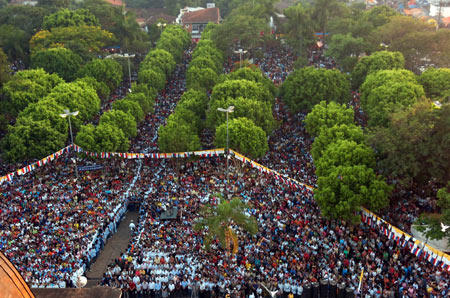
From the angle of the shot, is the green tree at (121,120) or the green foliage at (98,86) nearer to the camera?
the green tree at (121,120)

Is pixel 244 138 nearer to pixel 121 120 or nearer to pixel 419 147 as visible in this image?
pixel 121 120

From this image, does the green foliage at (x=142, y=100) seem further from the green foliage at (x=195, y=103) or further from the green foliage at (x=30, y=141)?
the green foliage at (x=30, y=141)

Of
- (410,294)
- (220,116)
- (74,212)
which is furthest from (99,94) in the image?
(410,294)

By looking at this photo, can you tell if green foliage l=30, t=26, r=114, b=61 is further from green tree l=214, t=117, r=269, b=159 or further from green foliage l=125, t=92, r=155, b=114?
green tree l=214, t=117, r=269, b=159

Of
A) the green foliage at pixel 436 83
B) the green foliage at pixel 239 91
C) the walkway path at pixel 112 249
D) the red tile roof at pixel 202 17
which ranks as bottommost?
the walkway path at pixel 112 249

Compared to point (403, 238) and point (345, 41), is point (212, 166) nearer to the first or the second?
point (403, 238)

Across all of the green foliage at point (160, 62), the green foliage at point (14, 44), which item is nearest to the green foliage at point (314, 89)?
the green foliage at point (160, 62)

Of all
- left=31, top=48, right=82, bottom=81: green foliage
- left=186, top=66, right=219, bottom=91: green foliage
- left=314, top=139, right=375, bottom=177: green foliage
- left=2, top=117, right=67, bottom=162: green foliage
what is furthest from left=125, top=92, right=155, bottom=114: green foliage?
left=314, top=139, right=375, bottom=177: green foliage

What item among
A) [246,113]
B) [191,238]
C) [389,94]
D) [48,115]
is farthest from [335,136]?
[48,115]
